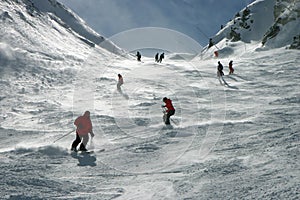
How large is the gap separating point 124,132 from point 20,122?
19.8 ft

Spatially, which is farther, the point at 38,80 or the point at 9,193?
the point at 38,80

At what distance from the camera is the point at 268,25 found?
5644 cm

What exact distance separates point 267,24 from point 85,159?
2137 inches

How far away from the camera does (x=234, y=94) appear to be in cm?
2114

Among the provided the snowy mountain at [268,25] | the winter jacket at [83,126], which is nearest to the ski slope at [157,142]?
the winter jacket at [83,126]

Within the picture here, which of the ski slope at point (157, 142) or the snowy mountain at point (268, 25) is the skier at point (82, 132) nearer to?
the ski slope at point (157, 142)

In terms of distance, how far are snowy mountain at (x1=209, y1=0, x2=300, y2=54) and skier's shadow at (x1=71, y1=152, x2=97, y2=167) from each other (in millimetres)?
32726

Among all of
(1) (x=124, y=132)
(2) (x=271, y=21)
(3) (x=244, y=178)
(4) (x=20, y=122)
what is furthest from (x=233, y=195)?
(2) (x=271, y=21)

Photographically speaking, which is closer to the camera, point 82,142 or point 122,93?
point 82,142

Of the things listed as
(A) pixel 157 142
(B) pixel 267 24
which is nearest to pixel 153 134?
(A) pixel 157 142

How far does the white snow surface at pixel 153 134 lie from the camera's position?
24.0ft

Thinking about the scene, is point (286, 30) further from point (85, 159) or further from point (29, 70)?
point (85, 159)

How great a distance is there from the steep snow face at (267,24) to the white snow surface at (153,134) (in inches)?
432

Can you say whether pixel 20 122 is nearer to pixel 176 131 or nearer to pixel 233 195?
pixel 176 131
